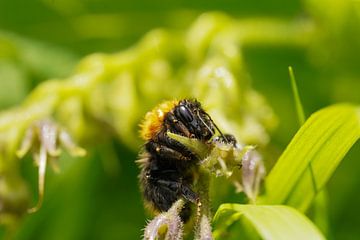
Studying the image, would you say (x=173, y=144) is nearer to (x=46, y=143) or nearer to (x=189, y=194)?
(x=189, y=194)

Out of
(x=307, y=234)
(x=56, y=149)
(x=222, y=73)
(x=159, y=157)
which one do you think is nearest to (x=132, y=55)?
(x=222, y=73)

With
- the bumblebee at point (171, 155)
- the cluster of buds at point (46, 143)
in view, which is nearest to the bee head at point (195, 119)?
the bumblebee at point (171, 155)

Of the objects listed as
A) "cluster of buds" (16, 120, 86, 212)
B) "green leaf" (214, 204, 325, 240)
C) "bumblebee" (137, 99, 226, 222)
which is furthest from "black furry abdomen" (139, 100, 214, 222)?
"cluster of buds" (16, 120, 86, 212)

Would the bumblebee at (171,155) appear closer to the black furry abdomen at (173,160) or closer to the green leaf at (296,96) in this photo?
the black furry abdomen at (173,160)

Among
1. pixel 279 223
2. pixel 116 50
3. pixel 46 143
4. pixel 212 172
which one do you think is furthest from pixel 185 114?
pixel 116 50

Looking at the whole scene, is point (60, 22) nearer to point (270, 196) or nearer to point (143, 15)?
point (143, 15)
